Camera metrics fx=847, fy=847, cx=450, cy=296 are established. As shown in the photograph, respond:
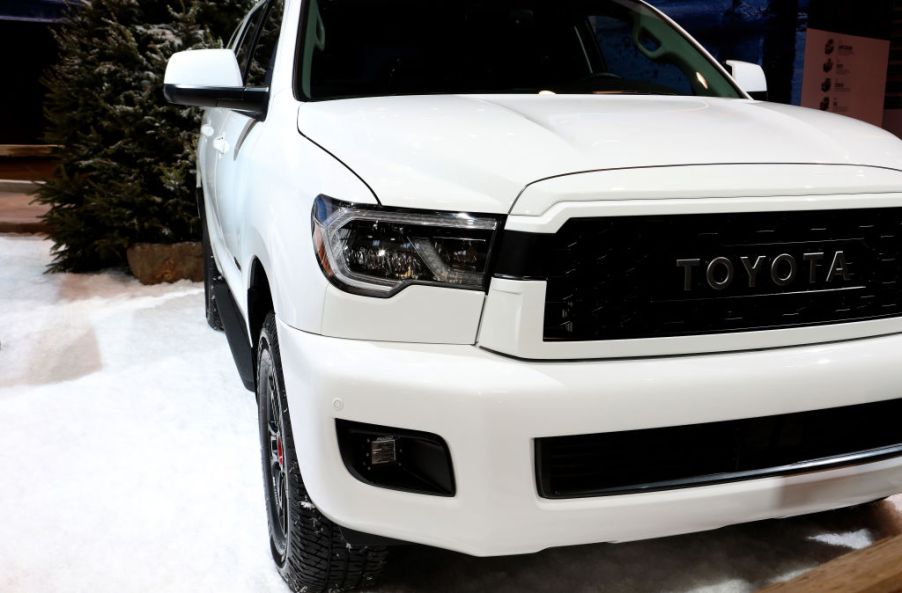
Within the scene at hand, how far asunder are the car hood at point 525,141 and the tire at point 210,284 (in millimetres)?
2158

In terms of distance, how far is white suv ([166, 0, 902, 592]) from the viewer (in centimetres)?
154

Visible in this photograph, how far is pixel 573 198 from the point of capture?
1.54m

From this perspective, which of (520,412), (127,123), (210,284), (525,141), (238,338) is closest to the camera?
(520,412)

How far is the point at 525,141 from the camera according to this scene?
172 cm

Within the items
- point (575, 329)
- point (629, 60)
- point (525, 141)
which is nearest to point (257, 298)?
point (525, 141)

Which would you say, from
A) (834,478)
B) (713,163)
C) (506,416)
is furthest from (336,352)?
(834,478)

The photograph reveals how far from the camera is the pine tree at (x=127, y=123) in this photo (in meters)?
5.39

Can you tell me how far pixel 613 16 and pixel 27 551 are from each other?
263cm

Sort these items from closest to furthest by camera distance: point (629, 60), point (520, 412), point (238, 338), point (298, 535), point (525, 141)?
point (520, 412) → point (525, 141) → point (298, 535) → point (238, 338) → point (629, 60)

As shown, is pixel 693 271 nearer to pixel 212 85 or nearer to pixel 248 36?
pixel 212 85

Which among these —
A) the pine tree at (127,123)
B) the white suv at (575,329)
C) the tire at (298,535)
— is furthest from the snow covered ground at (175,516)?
the pine tree at (127,123)

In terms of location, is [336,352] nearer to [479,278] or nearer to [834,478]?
[479,278]

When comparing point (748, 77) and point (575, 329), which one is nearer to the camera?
point (575, 329)

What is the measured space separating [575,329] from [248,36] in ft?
9.66
